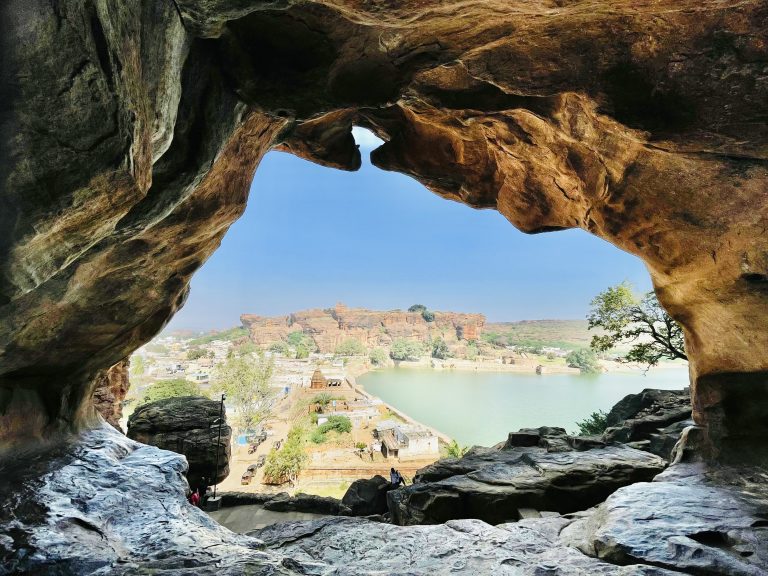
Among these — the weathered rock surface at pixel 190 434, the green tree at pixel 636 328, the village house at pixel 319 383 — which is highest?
the green tree at pixel 636 328

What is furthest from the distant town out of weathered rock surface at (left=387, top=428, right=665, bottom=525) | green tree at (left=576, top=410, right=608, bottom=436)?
weathered rock surface at (left=387, top=428, right=665, bottom=525)

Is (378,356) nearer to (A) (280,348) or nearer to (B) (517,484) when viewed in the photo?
(A) (280,348)

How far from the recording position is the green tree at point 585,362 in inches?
3561

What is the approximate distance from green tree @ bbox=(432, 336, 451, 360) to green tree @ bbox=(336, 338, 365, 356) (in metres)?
22.3

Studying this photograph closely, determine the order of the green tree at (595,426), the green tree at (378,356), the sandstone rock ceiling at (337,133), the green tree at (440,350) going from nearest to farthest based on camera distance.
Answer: the sandstone rock ceiling at (337,133), the green tree at (595,426), the green tree at (378,356), the green tree at (440,350)

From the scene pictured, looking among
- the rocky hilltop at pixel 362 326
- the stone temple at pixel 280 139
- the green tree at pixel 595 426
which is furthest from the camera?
the rocky hilltop at pixel 362 326

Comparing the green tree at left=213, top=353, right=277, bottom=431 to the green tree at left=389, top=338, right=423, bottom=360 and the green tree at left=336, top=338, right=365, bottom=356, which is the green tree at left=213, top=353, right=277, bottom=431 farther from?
the green tree at left=389, top=338, right=423, bottom=360

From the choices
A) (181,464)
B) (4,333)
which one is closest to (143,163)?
(4,333)

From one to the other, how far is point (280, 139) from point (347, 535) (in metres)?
8.69

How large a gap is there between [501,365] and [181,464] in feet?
346

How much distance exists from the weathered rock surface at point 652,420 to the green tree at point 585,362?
78305mm

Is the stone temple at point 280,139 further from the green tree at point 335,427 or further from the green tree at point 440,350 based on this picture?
the green tree at point 440,350

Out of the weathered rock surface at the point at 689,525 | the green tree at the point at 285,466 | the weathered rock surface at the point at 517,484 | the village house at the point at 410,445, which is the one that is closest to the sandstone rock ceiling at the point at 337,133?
the weathered rock surface at the point at 689,525

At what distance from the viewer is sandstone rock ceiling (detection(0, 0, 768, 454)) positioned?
2877mm
